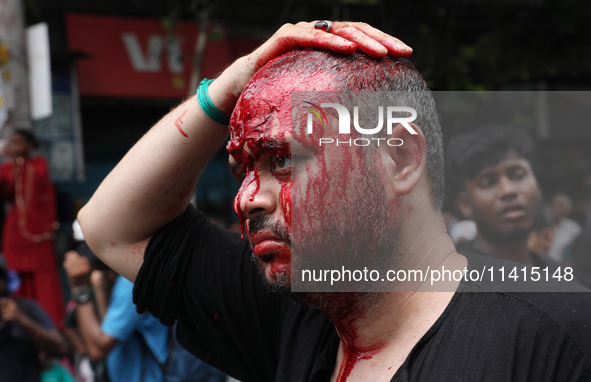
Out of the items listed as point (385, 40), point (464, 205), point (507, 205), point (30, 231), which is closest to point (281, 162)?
point (385, 40)

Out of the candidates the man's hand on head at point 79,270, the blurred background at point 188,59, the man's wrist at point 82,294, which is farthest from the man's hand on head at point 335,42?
the blurred background at point 188,59

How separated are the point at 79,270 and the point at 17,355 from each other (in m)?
0.69

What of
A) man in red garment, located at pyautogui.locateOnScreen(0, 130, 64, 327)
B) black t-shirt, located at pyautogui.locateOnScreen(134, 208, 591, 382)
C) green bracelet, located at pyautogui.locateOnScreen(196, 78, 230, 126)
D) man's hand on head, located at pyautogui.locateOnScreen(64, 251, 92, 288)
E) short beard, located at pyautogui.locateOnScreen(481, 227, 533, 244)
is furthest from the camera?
man in red garment, located at pyautogui.locateOnScreen(0, 130, 64, 327)

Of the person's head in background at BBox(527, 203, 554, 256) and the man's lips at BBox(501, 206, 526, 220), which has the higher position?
the man's lips at BBox(501, 206, 526, 220)

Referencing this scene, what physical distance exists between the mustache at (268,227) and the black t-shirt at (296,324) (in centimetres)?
38

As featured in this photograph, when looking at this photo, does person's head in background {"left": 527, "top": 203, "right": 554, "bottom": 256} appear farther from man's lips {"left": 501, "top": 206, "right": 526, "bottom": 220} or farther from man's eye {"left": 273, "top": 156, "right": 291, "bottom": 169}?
man's eye {"left": 273, "top": 156, "right": 291, "bottom": 169}

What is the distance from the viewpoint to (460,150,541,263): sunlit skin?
3393 mm

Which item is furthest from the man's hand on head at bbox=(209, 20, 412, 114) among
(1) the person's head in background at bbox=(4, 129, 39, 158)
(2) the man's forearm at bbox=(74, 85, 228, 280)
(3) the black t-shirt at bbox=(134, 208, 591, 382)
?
(1) the person's head in background at bbox=(4, 129, 39, 158)

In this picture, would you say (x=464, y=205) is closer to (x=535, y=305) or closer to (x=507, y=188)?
(x=507, y=188)

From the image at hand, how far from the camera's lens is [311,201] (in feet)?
4.88

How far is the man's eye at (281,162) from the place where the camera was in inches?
59.7

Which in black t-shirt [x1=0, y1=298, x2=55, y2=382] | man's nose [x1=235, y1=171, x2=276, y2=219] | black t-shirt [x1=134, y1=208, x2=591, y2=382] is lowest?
black t-shirt [x1=0, y1=298, x2=55, y2=382]

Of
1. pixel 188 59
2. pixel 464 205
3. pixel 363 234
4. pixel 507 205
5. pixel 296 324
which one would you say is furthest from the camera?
pixel 188 59

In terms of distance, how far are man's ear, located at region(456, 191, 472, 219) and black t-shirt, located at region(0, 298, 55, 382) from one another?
3.01m
